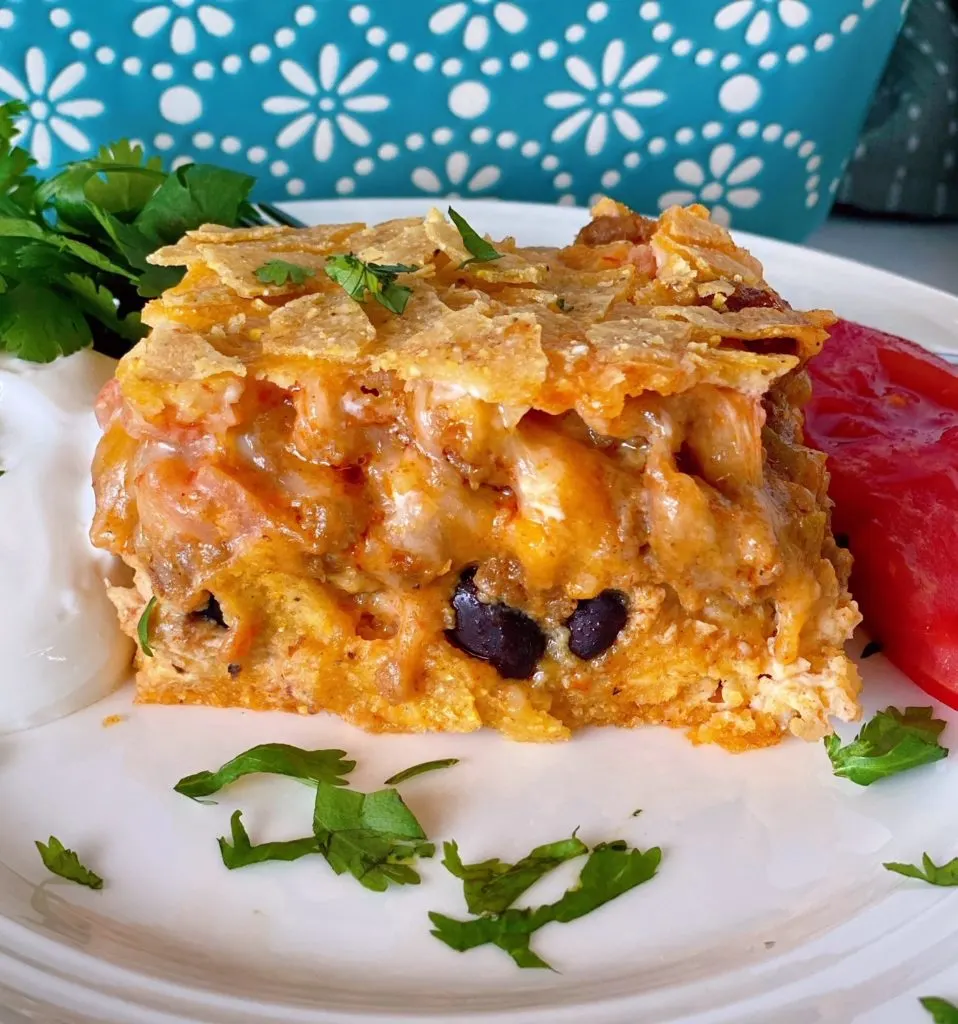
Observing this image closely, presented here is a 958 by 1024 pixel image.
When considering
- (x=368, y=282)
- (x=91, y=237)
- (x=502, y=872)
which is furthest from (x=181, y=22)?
(x=502, y=872)

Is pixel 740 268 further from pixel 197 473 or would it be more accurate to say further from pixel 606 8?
pixel 606 8

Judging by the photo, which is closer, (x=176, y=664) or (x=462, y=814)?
(x=462, y=814)

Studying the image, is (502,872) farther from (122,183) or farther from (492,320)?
(122,183)

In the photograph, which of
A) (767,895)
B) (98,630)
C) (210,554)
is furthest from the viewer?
(98,630)

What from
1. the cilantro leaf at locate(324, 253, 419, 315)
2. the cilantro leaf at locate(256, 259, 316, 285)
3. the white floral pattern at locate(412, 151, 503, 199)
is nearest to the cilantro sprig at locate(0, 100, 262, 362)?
the cilantro leaf at locate(256, 259, 316, 285)

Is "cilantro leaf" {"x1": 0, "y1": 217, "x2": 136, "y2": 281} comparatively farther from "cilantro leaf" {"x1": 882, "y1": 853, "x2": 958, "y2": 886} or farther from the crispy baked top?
"cilantro leaf" {"x1": 882, "y1": 853, "x2": 958, "y2": 886}

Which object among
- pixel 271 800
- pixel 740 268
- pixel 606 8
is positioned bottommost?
pixel 271 800

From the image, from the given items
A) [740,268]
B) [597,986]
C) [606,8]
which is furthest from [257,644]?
[606,8]
